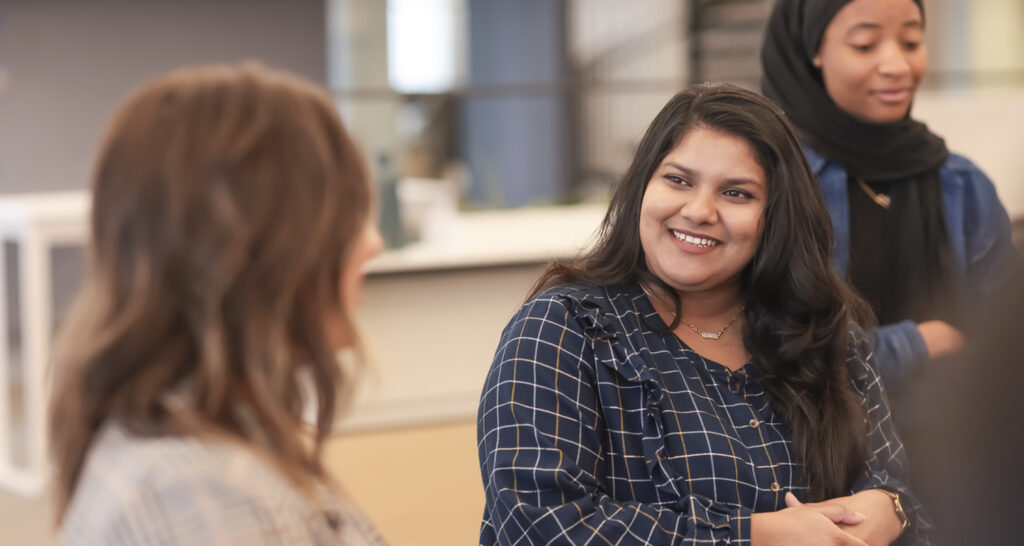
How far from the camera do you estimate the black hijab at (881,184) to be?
6.48 ft

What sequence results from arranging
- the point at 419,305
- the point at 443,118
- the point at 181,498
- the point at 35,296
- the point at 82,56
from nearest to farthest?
the point at 181,498
the point at 419,305
the point at 35,296
the point at 82,56
the point at 443,118

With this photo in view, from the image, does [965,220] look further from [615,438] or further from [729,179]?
[615,438]

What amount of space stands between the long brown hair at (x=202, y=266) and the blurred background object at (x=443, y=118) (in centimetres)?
16

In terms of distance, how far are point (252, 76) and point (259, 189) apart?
110 mm

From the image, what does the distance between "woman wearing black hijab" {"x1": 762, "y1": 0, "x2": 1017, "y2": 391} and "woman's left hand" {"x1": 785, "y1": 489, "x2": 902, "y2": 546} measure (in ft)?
1.29

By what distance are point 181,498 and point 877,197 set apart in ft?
4.88

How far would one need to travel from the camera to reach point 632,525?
1423 millimetres

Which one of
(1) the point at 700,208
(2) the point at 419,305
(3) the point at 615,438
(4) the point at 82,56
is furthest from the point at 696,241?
(4) the point at 82,56

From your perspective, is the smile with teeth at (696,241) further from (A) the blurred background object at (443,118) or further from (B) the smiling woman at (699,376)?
(A) the blurred background object at (443,118)

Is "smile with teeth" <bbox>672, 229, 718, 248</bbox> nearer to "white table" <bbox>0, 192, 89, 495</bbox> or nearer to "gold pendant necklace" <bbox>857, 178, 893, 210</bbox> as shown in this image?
"gold pendant necklace" <bbox>857, 178, 893, 210</bbox>

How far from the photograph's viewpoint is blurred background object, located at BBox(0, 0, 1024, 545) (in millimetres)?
3773

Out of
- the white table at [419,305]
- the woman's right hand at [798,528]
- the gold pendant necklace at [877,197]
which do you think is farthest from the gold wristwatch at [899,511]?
the white table at [419,305]

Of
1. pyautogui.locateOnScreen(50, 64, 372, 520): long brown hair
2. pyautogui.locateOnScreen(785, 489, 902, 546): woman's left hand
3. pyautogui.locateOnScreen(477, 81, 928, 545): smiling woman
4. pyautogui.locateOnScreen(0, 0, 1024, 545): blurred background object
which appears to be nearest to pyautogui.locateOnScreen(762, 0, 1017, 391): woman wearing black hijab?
pyautogui.locateOnScreen(0, 0, 1024, 545): blurred background object

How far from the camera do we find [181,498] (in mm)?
876
